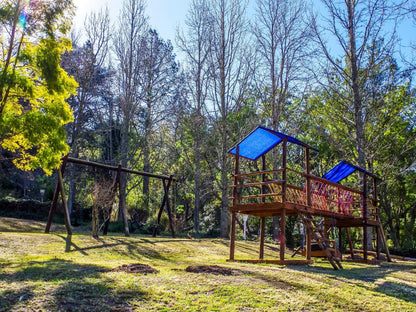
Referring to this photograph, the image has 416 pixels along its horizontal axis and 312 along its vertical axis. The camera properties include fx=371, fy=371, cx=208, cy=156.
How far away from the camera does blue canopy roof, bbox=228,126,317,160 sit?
33.4 ft

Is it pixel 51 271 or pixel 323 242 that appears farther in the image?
pixel 323 242

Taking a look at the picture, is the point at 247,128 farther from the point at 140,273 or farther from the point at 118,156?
the point at 140,273

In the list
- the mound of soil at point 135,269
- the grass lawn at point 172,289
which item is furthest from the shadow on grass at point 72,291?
the mound of soil at point 135,269

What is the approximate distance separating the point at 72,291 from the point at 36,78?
561 centimetres

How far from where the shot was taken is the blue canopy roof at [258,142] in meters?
10.2

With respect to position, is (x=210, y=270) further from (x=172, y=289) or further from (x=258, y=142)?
(x=258, y=142)

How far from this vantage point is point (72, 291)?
4688 mm

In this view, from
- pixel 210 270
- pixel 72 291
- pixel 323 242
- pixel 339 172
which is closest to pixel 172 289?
pixel 72 291

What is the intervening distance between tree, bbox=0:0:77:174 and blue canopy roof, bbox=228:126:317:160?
4.86 m

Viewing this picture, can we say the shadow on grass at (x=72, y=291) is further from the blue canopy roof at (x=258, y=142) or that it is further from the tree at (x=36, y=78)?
the blue canopy roof at (x=258, y=142)

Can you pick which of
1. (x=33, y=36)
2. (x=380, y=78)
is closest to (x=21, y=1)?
(x=33, y=36)

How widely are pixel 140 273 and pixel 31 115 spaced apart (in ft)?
14.2

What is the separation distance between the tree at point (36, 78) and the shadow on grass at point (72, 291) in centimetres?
322

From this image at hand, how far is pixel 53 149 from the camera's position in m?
8.59
